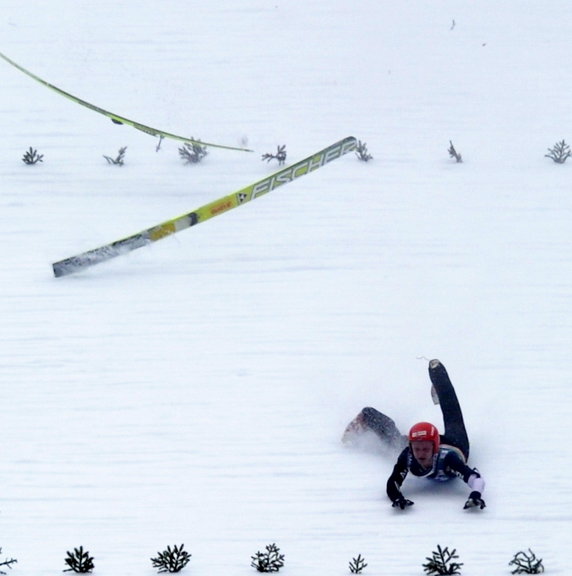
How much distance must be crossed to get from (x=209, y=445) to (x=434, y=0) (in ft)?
48.1

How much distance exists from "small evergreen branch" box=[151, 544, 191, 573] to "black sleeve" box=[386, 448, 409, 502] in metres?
1.56

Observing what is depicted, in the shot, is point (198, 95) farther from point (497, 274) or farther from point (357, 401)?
point (357, 401)

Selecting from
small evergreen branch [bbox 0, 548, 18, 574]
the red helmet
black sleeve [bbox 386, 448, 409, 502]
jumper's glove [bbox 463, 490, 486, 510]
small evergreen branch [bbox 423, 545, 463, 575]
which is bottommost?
small evergreen branch [bbox 423, 545, 463, 575]

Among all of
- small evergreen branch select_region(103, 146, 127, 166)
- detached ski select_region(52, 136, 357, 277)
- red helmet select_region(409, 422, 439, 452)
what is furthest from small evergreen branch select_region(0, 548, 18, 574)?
small evergreen branch select_region(103, 146, 127, 166)

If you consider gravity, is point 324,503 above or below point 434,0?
below

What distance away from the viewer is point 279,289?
11.2m

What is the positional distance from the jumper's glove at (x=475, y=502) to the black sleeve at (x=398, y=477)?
433 mm

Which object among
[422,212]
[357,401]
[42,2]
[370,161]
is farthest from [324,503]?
[42,2]

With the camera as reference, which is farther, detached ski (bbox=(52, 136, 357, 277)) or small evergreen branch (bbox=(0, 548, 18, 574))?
detached ski (bbox=(52, 136, 357, 277))

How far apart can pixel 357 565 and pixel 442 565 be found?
1.57 ft

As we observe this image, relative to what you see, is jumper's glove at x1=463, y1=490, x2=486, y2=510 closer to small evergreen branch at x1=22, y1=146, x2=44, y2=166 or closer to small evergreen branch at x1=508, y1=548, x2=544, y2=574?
small evergreen branch at x1=508, y1=548, x2=544, y2=574

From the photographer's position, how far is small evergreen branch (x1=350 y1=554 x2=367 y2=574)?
6504 millimetres

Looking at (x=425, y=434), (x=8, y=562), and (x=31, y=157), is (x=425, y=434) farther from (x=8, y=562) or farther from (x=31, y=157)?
(x=31, y=157)

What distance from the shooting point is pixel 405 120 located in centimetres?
1616
